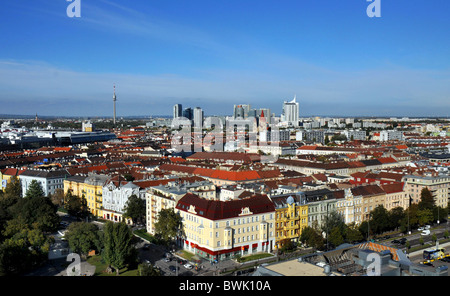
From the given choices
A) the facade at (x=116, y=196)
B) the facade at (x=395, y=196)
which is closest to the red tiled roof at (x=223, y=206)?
the facade at (x=116, y=196)

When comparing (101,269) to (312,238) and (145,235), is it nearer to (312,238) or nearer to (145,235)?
(145,235)

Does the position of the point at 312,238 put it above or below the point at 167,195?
below

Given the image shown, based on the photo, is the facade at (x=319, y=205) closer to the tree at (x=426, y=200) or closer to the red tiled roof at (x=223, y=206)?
the red tiled roof at (x=223, y=206)

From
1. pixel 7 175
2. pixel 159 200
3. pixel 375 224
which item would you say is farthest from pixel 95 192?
pixel 375 224

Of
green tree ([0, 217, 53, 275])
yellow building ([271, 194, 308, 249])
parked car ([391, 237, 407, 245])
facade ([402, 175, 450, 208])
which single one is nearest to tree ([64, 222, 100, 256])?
green tree ([0, 217, 53, 275])

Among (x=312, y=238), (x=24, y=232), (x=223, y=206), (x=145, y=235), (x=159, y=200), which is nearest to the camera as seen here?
(x=223, y=206)
